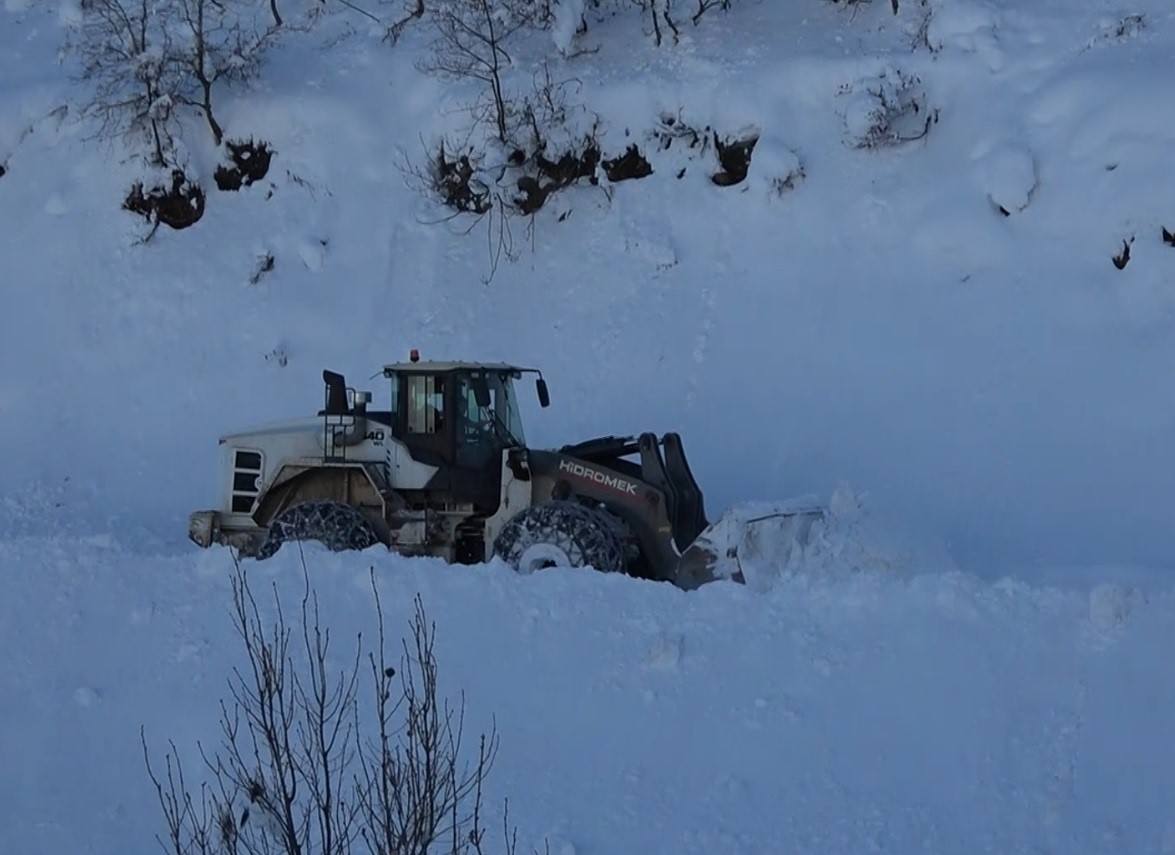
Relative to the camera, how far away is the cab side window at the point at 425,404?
509 inches

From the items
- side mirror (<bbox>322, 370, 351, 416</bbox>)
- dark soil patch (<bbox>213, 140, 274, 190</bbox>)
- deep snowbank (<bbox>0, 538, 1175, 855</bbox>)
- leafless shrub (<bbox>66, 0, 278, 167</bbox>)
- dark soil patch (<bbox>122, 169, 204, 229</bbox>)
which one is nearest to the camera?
deep snowbank (<bbox>0, 538, 1175, 855</bbox>)

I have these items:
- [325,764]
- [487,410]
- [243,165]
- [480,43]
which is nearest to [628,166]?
[480,43]

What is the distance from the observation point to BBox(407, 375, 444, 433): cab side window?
42.4 ft

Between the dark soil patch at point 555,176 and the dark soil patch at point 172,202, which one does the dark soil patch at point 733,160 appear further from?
the dark soil patch at point 172,202

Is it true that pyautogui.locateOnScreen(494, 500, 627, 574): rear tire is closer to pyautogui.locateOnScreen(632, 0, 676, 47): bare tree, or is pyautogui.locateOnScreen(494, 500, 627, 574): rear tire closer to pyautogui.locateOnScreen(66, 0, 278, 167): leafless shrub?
pyautogui.locateOnScreen(632, 0, 676, 47): bare tree

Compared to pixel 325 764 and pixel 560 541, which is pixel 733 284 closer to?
pixel 560 541

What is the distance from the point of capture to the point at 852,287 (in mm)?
17984

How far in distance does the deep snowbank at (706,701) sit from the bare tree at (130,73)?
438 inches

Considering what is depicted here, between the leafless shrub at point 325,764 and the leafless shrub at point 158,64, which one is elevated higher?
the leafless shrub at point 158,64

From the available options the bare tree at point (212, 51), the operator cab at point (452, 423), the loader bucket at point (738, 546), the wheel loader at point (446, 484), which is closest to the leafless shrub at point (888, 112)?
the wheel loader at point (446, 484)

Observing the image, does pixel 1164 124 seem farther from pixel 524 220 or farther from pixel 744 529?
pixel 744 529

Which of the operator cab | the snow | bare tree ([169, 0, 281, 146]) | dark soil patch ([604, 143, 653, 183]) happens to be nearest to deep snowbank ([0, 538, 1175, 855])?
the snow

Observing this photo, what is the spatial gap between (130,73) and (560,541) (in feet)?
42.2

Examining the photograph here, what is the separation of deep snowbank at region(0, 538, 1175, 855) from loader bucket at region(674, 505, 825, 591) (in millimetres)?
558
